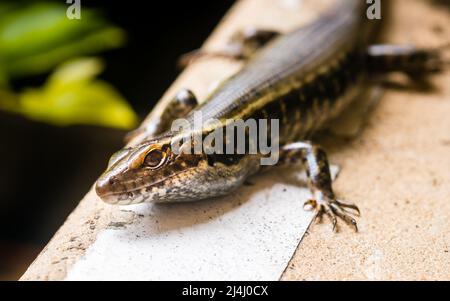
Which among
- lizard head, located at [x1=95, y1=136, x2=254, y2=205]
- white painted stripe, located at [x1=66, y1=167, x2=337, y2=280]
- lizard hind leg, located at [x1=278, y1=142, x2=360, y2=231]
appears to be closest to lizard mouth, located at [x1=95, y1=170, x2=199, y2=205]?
lizard head, located at [x1=95, y1=136, x2=254, y2=205]

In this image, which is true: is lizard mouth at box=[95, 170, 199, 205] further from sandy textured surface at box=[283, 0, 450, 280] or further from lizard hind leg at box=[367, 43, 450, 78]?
lizard hind leg at box=[367, 43, 450, 78]

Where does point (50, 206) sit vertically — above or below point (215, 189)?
below

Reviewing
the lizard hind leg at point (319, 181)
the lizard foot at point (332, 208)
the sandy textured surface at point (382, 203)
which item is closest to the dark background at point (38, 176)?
the sandy textured surface at point (382, 203)

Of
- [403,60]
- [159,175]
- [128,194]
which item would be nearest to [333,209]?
[159,175]

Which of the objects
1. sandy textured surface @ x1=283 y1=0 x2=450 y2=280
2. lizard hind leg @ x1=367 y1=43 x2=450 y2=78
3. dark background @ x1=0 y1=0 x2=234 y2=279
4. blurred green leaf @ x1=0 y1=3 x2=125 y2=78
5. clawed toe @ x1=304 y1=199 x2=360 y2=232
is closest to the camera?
sandy textured surface @ x1=283 y1=0 x2=450 y2=280
